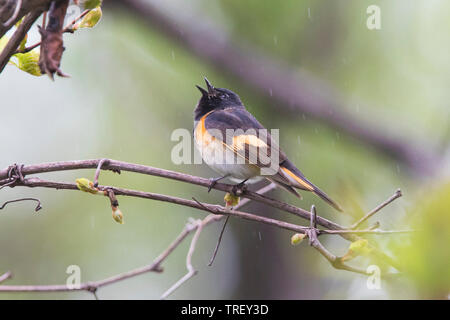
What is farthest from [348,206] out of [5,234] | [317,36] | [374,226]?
[5,234]

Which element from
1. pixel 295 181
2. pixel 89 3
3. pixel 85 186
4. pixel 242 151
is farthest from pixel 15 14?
pixel 242 151

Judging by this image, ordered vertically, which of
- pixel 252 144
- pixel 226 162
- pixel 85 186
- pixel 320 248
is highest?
pixel 252 144

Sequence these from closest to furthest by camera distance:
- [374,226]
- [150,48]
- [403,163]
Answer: [374,226] < [403,163] < [150,48]

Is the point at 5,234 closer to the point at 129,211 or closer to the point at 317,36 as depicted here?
the point at 129,211

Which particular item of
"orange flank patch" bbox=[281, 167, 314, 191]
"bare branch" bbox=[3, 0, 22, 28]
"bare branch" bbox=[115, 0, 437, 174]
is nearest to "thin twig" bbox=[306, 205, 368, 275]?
"bare branch" bbox=[3, 0, 22, 28]

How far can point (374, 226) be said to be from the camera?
1.51 meters

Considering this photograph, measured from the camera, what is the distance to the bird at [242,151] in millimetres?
3164

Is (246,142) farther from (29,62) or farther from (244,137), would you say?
(29,62)

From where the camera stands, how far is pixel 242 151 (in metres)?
3.37

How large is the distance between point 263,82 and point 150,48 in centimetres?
128

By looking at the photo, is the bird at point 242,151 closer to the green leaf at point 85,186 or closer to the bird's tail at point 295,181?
the bird's tail at point 295,181

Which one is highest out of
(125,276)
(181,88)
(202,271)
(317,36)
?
(317,36)

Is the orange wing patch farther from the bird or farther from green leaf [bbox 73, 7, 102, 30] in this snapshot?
green leaf [bbox 73, 7, 102, 30]

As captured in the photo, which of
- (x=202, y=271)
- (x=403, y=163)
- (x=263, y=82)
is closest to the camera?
(x=403, y=163)
